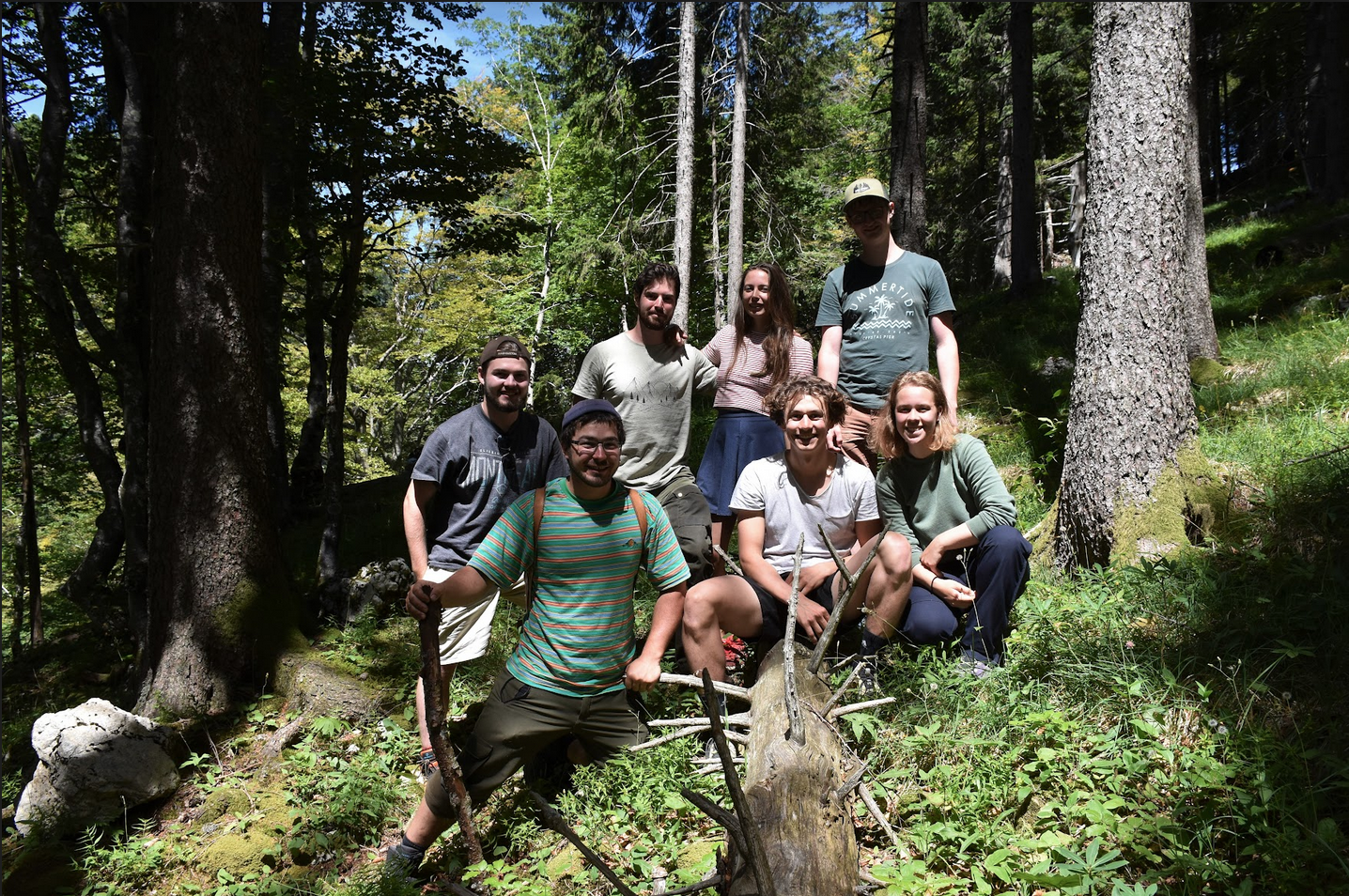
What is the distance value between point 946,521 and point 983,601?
17.0 inches

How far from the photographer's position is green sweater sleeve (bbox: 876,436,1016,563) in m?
3.75

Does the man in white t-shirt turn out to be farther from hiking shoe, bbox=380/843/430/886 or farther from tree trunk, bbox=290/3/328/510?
tree trunk, bbox=290/3/328/510

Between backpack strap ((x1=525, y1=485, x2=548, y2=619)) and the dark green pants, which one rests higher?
backpack strap ((x1=525, y1=485, x2=548, y2=619))

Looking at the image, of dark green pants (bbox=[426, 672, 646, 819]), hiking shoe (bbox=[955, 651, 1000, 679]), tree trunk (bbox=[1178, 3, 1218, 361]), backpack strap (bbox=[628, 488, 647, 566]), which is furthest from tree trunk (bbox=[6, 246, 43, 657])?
tree trunk (bbox=[1178, 3, 1218, 361])

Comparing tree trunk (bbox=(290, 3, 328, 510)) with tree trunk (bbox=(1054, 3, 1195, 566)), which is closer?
tree trunk (bbox=(1054, 3, 1195, 566))

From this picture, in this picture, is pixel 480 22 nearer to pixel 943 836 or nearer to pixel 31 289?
pixel 31 289

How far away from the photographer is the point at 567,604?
3.38 metres

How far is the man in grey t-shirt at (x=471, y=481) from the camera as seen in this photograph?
381 centimetres

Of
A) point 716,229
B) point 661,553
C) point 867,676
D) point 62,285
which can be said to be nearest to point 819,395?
point 661,553

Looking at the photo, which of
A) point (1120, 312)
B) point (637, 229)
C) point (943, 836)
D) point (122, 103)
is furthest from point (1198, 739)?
point (637, 229)

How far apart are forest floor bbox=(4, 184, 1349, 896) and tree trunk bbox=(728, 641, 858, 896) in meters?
0.36

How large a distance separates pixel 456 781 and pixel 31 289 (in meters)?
9.28

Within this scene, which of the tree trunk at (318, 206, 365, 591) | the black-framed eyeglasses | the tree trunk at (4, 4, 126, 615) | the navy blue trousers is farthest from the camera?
the tree trunk at (318, 206, 365, 591)

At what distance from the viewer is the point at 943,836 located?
282 centimetres
